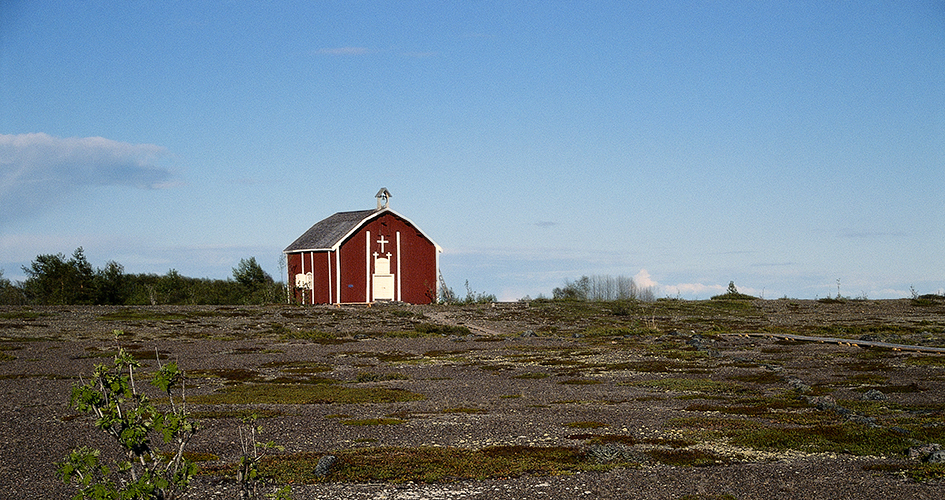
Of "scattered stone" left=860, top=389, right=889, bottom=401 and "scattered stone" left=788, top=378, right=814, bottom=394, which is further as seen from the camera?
"scattered stone" left=788, top=378, right=814, bottom=394

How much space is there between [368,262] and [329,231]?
199 inches

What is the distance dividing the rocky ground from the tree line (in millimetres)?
11178

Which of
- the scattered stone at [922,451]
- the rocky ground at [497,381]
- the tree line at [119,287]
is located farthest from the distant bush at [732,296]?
the scattered stone at [922,451]

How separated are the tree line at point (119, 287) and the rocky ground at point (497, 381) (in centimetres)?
1118

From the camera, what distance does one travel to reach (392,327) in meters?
45.2

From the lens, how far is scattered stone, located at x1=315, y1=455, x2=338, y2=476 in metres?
12.9

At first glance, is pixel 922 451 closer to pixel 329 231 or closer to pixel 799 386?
pixel 799 386

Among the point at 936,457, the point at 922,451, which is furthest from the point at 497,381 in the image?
the point at 936,457

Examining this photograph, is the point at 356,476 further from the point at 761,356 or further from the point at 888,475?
the point at 761,356

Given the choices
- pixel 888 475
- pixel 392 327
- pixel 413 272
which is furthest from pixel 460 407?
pixel 413 272

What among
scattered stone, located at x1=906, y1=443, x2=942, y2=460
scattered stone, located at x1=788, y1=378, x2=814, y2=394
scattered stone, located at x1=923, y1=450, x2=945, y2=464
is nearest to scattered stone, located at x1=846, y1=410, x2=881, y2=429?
scattered stone, located at x1=906, y1=443, x2=942, y2=460

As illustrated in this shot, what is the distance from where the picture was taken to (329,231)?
199 ft

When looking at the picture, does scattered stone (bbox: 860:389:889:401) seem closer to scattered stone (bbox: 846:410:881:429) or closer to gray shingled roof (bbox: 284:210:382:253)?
scattered stone (bbox: 846:410:881:429)

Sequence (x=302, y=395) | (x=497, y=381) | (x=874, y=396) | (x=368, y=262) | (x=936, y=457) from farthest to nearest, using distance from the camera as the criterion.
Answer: (x=368, y=262) < (x=497, y=381) < (x=302, y=395) < (x=874, y=396) < (x=936, y=457)
